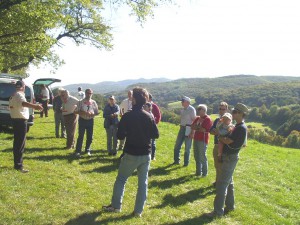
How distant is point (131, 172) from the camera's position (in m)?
6.12

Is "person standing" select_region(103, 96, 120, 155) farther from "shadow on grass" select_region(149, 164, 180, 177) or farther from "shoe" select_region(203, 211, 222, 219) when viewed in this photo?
"shoe" select_region(203, 211, 222, 219)

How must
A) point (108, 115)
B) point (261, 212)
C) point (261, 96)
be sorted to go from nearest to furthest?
point (261, 212), point (108, 115), point (261, 96)

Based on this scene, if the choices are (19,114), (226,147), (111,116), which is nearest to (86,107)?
(111,116)

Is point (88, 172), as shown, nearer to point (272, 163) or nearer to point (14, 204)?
point (14, 204)

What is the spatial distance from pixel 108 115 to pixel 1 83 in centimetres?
540

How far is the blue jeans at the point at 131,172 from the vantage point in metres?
6.00

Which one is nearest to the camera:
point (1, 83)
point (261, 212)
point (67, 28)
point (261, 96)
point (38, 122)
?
point (261, 212)

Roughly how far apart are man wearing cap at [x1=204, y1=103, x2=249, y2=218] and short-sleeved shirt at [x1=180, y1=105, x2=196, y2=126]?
12.8 ft

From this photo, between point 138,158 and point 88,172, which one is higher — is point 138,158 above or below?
above

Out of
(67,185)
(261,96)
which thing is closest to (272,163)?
(67,185)

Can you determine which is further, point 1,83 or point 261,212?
point 1,83

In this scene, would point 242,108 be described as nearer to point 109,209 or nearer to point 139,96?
point 139,96

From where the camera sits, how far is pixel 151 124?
5984 mm

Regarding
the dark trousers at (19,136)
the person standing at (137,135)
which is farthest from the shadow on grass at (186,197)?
the dark trousers at (19,136)
